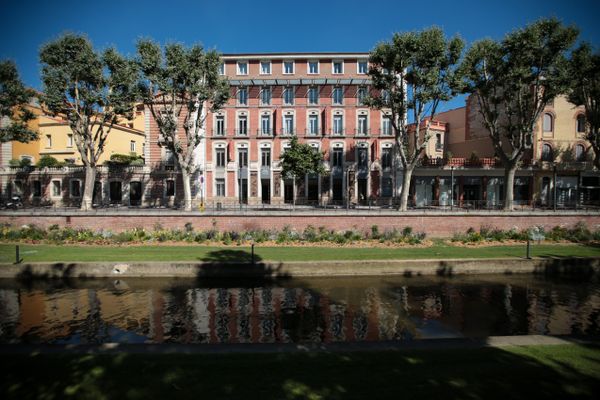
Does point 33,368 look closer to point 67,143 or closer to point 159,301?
point 159,301

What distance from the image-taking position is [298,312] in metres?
11.6

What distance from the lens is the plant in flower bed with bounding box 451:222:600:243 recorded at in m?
21.1

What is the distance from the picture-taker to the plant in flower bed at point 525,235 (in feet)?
69.3

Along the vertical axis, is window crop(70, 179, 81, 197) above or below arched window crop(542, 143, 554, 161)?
below

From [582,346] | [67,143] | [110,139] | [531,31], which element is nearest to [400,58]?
[531,31]

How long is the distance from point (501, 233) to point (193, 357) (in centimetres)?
2220

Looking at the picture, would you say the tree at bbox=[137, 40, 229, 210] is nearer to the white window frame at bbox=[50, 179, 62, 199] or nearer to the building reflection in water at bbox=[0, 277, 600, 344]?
the building reflection in water at bbox=[0, 277, 600, 344]

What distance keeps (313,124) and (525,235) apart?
1045 inches

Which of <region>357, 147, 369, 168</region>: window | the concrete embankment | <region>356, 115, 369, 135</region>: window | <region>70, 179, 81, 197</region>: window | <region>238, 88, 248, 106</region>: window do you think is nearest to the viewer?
the concrete embankment

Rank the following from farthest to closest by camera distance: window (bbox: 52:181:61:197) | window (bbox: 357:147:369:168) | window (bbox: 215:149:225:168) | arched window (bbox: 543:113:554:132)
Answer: window (bbox: 215:149:225:168) < window (bbox: 357:147:369:168) < window (bbox: 52:181:61:197) < arched window (bbox: 543:113:554:132)

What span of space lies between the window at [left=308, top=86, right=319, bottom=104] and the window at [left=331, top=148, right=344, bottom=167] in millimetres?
6767

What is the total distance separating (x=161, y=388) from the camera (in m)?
5.24

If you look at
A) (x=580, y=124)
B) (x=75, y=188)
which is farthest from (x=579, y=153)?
(x=75, y=188)

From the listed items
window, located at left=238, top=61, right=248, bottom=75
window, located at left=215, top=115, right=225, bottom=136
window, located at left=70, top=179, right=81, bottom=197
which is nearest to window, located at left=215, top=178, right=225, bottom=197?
window, located at left=215, top=115, right=225, bottom=136
